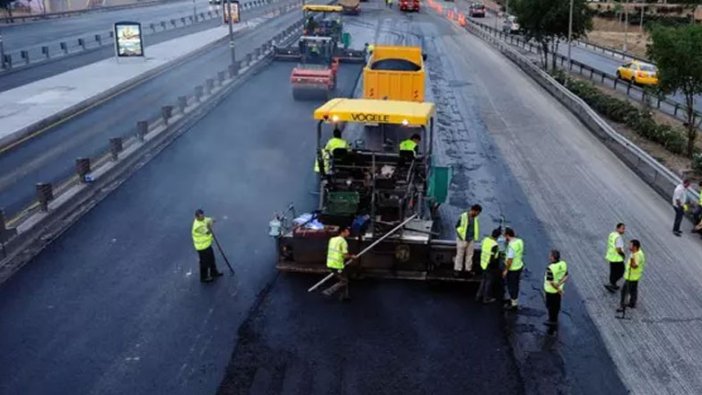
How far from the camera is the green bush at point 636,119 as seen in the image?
21875mm

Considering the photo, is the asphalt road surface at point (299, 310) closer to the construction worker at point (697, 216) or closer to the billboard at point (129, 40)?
the construction worker at point (697, 216)

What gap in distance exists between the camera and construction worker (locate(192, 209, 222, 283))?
38.7ft

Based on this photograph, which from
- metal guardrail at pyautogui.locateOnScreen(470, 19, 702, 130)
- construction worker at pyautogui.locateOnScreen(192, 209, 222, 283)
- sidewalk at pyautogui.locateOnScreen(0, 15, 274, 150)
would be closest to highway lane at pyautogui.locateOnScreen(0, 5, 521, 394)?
construction worker at pyautogui.locateOnScreen(192, 209, 222, 283)

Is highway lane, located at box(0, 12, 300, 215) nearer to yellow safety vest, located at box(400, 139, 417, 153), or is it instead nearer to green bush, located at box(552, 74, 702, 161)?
yellow safety vest, located at box(400, 139, 417, 153)

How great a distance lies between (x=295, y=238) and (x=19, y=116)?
17535mm

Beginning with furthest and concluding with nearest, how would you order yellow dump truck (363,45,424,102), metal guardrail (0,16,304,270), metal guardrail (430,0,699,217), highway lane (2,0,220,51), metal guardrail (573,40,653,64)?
highway lane (2,0,220,51)
metal guardrail (573,40,653,64)
yellow dump truck (363,45,424,102)
metal guardrail (430,0,699,217)
metal guardrail (0,16,304,270)

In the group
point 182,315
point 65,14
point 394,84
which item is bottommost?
point 182,315

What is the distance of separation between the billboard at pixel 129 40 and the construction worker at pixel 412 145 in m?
29.9

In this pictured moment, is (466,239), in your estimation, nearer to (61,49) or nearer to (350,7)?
(61,49)

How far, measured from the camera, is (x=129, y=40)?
1572 inches

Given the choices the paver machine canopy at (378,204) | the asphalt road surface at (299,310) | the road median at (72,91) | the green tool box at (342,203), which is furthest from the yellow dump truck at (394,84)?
the road median at (72,91)

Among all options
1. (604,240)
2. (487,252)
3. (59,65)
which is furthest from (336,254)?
(59,65)

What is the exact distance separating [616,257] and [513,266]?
2021 mm

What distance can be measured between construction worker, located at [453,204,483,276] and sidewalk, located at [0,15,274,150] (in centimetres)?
1601
